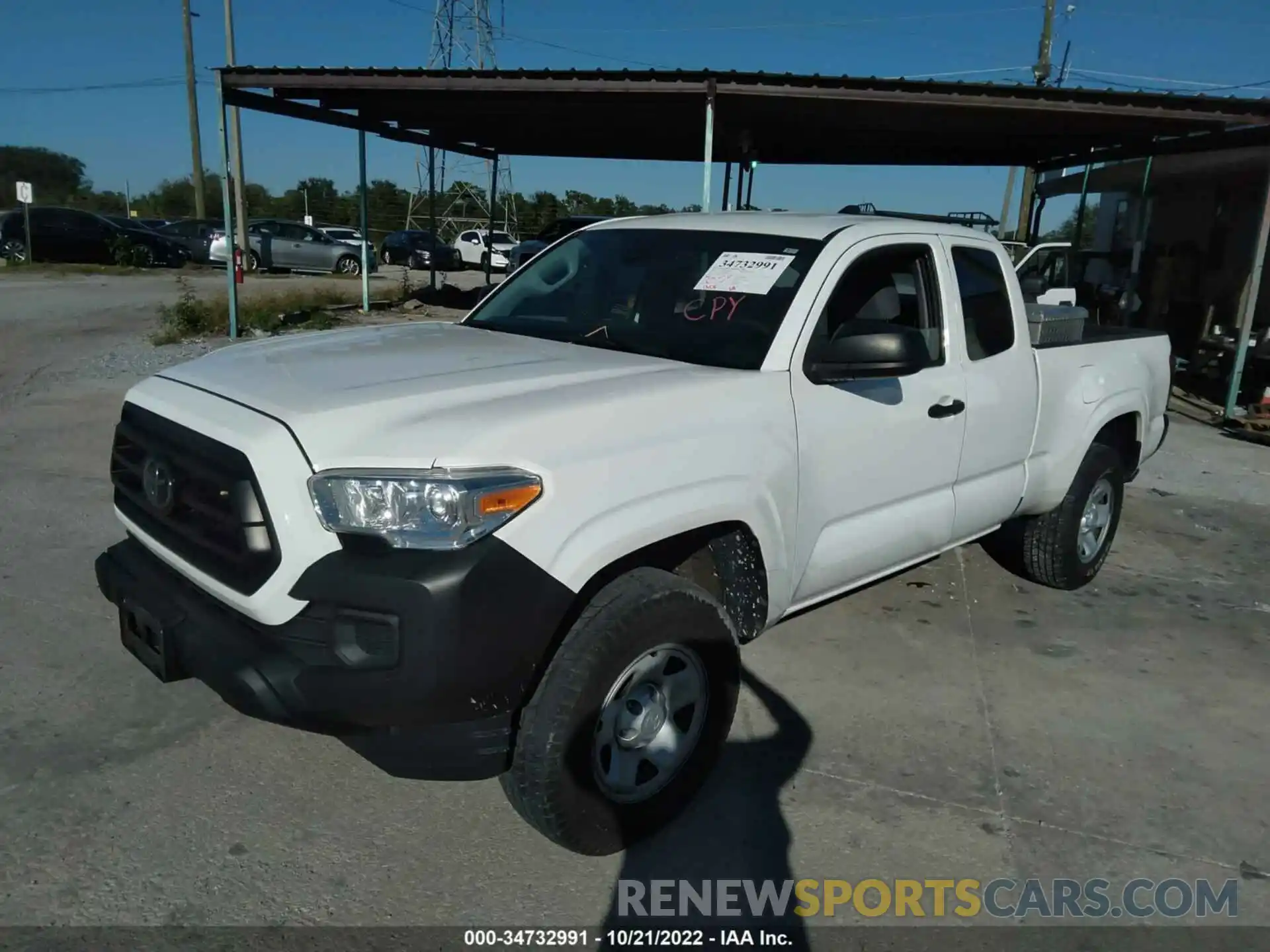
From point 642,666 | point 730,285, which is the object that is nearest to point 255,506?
point 642,666

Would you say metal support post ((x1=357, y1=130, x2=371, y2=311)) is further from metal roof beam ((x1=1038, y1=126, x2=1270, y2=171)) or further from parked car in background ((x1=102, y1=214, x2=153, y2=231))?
parked car in background ((x1=102, y1=214, x2=153, y2=231))

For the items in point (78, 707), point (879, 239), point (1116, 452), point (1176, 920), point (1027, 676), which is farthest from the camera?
point (1116, 452)

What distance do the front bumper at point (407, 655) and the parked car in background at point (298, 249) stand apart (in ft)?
90.3

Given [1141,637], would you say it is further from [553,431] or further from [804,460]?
[553,431]

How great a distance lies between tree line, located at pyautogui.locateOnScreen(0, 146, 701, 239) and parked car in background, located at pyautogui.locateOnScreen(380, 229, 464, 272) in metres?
4.06

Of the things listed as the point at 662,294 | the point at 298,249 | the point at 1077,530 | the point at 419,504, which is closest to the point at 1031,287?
the point at 1077,530

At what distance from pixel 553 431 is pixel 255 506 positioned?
31.7 inches

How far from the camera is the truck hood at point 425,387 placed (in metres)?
2.54

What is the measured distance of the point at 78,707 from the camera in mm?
3604

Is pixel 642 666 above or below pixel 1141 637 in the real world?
above

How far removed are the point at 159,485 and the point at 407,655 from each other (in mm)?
1112

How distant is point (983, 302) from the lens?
4.44 meters

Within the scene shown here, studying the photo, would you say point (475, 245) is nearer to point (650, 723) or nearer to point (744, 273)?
point (744, 273)

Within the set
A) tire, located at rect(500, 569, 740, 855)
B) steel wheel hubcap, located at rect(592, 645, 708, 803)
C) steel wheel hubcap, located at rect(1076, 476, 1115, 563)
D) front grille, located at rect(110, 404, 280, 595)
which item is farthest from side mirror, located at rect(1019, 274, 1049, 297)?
front grille, located at rect(110, 404, 280, 595)
